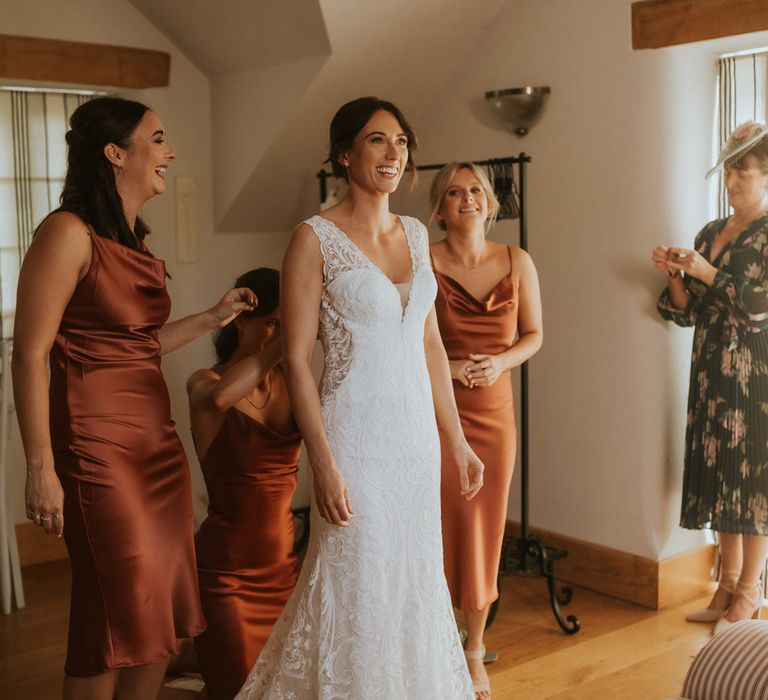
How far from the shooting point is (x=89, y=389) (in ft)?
7.10

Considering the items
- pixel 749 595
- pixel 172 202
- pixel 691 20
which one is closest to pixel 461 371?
pixel 749 595

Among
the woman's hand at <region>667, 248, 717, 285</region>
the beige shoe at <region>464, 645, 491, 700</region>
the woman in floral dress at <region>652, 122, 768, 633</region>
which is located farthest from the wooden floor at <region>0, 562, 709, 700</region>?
the woman's hand at <region>667, 248, 717, 285</region>

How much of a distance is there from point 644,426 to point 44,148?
107 inches

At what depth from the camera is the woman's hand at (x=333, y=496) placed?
2.13 metres

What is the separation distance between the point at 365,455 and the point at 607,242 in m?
1.96

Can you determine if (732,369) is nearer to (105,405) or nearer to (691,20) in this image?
(691,20)

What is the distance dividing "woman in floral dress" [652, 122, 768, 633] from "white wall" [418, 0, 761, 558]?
0.56ft

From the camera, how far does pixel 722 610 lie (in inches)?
143

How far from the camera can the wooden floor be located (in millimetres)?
3066

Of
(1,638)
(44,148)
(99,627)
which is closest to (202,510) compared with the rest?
(1,638)

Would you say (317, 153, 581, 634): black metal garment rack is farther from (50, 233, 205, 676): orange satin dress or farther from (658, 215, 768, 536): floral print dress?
(50, 233, 205, 676): orange satin dress

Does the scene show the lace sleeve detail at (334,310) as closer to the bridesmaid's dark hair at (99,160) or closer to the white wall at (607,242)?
the bridesmaid's dark hair at (99,160)

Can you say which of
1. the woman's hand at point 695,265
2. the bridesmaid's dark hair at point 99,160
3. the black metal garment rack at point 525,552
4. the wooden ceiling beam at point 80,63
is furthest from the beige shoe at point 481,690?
the wooden ceiling beam at point 80,63

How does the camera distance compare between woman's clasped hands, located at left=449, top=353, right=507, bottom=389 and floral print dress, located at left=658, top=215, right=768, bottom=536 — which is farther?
floral print dress, located at left=658, top=215, right=768, bottom=536
